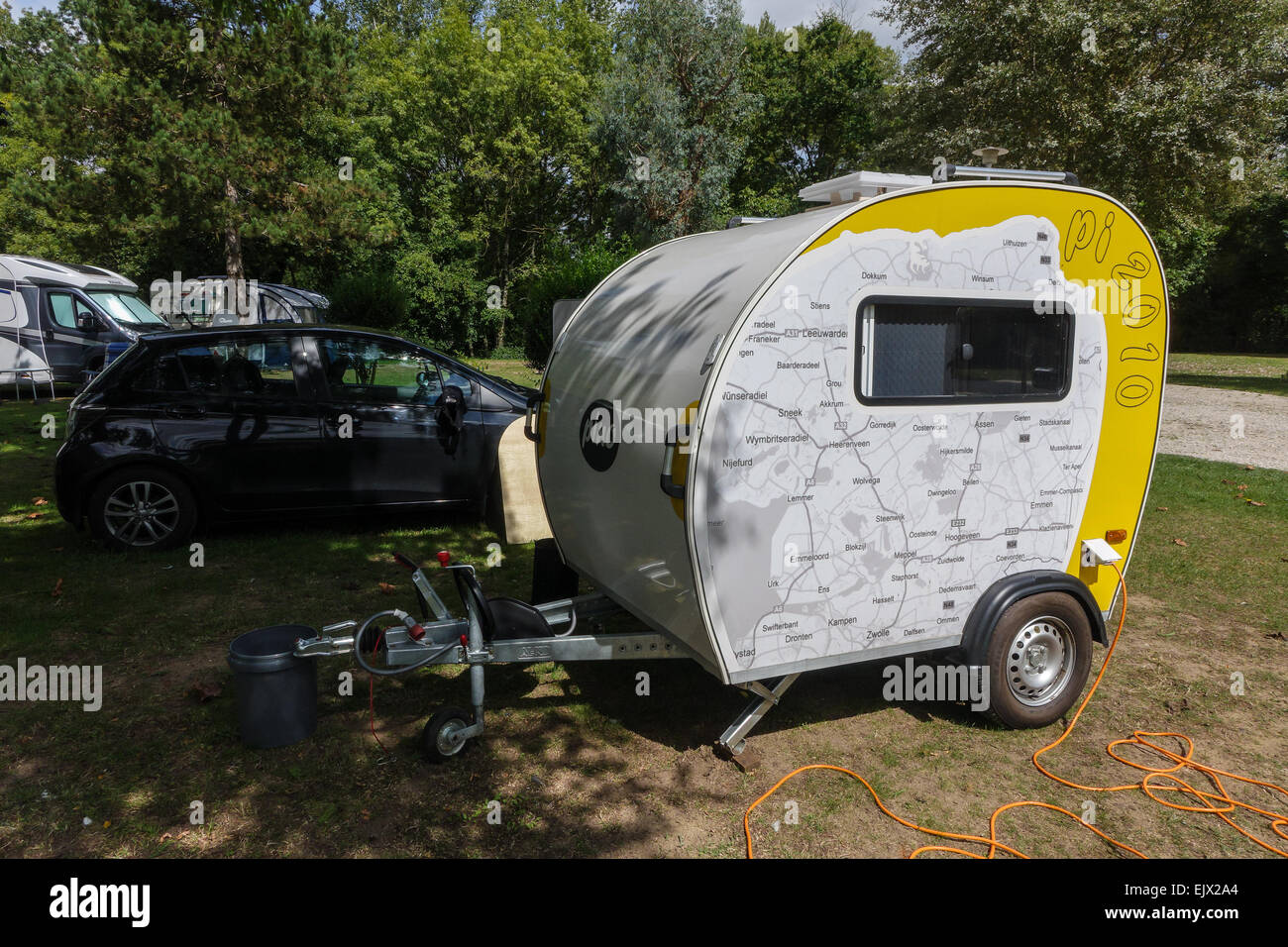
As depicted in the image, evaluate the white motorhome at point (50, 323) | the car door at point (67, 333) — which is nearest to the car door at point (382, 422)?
the white motorhome at point (50, 323)

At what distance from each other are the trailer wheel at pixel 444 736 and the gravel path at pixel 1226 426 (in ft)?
39.6

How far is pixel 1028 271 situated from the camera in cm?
430

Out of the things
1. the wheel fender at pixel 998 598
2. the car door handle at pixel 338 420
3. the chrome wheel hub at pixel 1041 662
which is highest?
the car door handle at pixel 338 420

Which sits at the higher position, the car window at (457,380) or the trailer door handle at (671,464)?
the car window at (457,380)

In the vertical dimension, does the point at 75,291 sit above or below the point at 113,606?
above

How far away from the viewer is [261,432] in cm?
713

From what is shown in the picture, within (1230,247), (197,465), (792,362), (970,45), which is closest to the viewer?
(792,362)

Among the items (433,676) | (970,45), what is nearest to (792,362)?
(433,676)

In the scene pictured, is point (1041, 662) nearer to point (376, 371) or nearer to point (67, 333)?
point (376, 371)

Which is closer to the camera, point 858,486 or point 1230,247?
point 858,486

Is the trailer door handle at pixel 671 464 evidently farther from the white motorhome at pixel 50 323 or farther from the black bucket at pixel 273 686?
the white motorhome at pixel 50 323

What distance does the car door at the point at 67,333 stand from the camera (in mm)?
15523

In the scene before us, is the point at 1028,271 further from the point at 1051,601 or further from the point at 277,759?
the point at 277,759

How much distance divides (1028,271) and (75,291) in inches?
681
